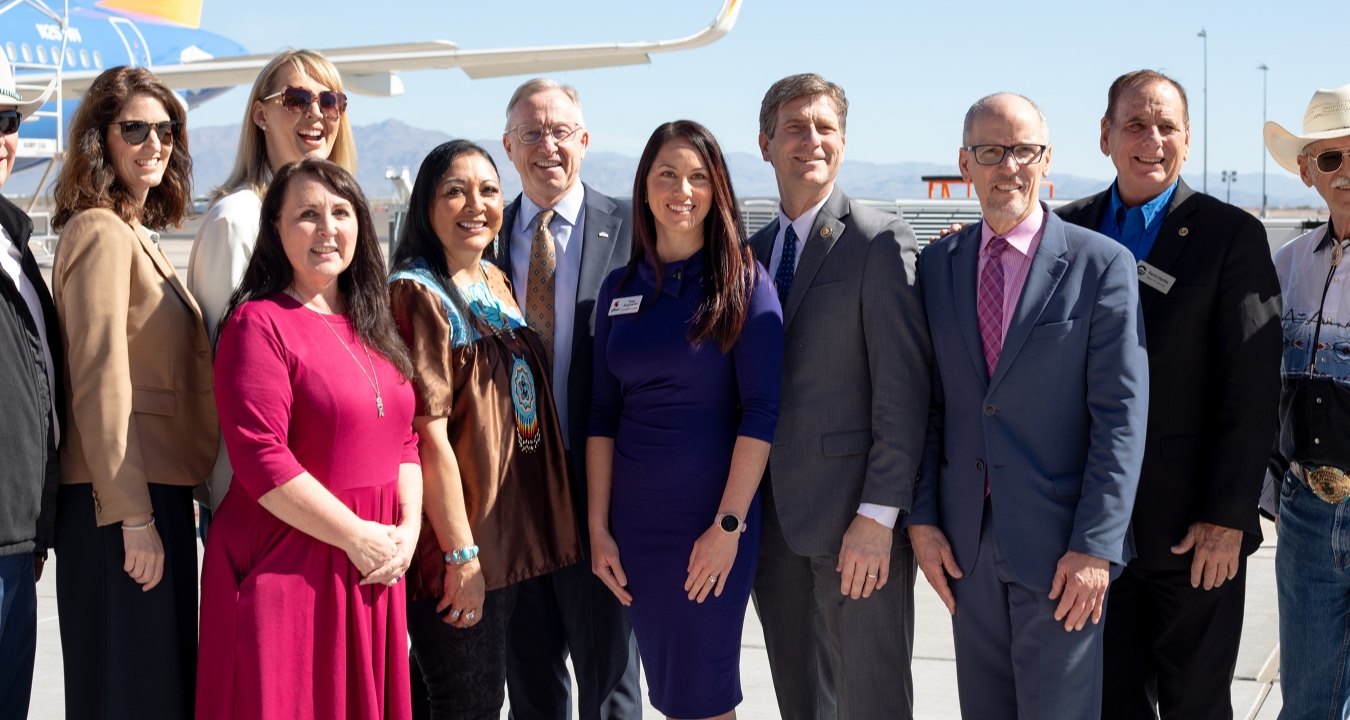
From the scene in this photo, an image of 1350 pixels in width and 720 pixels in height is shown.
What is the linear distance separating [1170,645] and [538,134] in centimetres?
232

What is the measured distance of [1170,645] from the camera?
304 centimetres

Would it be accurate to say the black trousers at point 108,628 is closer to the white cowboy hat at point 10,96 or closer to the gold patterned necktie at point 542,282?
the white cowboy hat at point 10,96

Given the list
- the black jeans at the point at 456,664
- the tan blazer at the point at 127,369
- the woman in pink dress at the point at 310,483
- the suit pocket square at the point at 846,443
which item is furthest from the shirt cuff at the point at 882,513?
the tan blazer at the point at 127,369

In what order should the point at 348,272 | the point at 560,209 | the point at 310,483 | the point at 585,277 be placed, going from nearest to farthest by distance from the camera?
the point at 310,483 < the point at 348,272 < the point at 585,277 < the point at 560,209

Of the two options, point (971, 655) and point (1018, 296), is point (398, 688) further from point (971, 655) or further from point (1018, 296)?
point (1018, 296)

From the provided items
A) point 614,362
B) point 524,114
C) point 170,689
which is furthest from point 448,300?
point 170,689

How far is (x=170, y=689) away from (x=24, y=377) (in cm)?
81

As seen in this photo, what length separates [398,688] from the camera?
2.69 metres

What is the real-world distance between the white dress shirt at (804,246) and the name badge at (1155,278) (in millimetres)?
823

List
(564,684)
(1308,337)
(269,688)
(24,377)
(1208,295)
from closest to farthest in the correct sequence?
(269,688) → (24,377) → (1208,295) → (1308,337) → (564,684)

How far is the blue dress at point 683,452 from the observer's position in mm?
2896

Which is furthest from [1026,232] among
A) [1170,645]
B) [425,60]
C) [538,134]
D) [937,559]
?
[425,60]

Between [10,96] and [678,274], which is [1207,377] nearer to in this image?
[678,274]

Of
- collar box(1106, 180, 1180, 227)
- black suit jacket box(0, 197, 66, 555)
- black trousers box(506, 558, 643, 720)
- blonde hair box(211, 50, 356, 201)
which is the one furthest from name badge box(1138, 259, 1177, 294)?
black suit jacket box(0, 197, 66, 555)
